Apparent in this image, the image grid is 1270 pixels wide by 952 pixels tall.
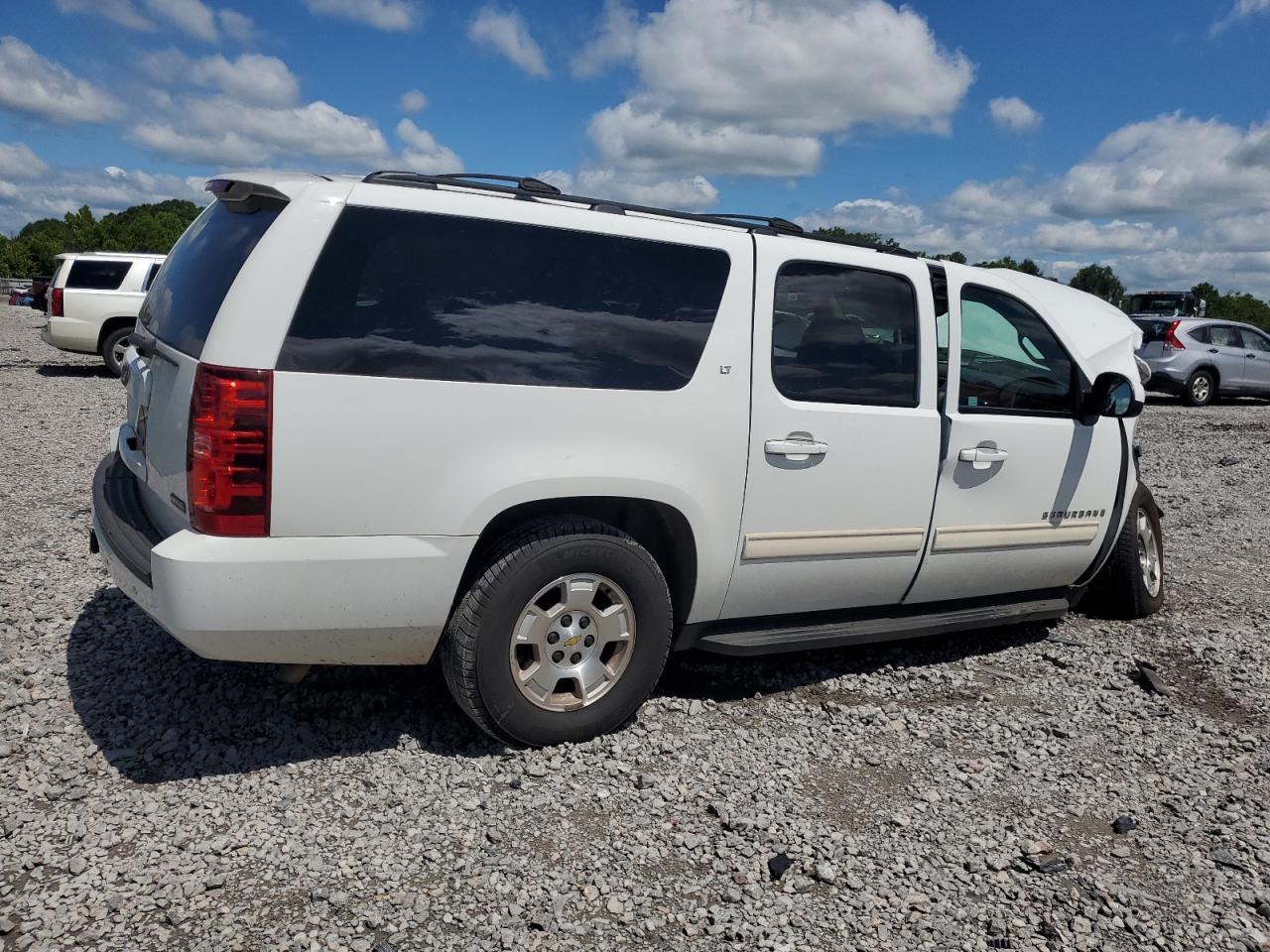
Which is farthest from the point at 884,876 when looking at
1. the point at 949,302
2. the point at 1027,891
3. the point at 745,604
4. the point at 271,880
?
the point at 949,302

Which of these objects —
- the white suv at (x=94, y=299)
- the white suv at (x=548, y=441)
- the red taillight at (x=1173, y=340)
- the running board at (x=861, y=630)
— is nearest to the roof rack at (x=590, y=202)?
the white suv at (x=548, y=441)

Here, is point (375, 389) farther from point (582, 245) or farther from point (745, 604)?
point (745, 604)

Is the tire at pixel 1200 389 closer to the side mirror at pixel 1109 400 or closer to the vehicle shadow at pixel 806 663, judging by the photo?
the vehicle shadow at pixel 806 663

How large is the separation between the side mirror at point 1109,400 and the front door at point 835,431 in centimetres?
100

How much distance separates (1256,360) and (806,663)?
1752 centimetres

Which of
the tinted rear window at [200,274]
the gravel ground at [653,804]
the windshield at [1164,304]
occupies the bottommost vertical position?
the gravel ground at [653,804]

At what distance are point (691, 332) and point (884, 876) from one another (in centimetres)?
191

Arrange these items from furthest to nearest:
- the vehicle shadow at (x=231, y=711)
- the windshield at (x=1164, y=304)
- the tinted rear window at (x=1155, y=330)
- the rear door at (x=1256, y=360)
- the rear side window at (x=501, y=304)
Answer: the windshield at (x=1164, y=304) < the rear door at (x=1256, y=360) < the tinted rear window at (x=1155, y=330) < the vehicle shadow at (x=231, y=711) < the rear side window at (x=501, y=304)

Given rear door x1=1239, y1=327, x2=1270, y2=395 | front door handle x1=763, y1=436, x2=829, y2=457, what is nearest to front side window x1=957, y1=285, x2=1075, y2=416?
front door handle x1=763, y1=436, x2=829, y2=457

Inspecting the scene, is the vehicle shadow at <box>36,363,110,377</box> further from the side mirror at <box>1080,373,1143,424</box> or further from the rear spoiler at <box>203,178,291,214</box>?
the side mirror at <box>1080,373,1143,424</box>

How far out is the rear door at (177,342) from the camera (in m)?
3.07

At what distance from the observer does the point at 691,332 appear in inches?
141

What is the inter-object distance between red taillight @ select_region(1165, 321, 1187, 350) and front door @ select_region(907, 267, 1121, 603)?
1480 centimetres

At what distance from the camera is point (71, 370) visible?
1634 cm
